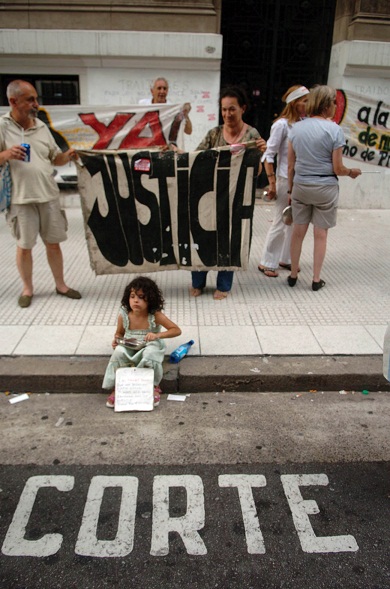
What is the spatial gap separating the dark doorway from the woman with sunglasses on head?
5.28 m

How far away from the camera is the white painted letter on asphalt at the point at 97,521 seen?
2312mm

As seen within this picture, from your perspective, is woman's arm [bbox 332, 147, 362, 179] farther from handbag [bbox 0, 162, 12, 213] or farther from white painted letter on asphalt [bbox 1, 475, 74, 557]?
white painted letter on asphalt [bbox 1, 475, 74, 557]

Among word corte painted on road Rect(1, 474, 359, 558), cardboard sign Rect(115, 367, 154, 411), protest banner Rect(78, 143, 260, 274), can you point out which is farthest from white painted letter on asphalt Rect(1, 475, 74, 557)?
protest banner Rect(78, 143, 260, 274)

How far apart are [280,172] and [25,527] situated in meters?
4.23

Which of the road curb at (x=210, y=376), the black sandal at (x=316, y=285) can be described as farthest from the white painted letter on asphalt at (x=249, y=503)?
the black sandal at (x=316, y=285)

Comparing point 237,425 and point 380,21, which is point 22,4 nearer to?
point 380,21

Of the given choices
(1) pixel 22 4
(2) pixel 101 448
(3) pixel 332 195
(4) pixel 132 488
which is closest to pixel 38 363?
(2) pixel 101 448

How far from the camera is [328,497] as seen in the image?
2656 millimetres

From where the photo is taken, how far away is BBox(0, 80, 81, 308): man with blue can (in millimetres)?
4270

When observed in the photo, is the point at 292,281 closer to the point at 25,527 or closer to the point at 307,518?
the point at 307,518

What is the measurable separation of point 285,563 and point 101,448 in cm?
126

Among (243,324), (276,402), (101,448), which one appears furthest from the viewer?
(243,324)

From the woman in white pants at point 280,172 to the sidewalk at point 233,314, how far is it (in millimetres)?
205

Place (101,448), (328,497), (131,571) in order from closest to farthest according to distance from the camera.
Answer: (131,571) → (328,497) → (101,448)
